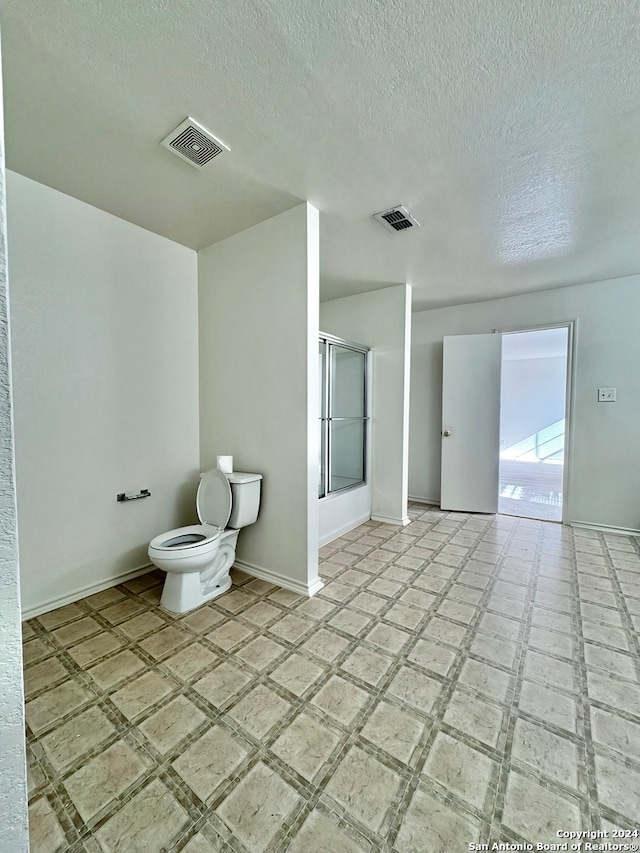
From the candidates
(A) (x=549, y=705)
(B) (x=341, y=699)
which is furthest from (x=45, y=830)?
(A) (x=549, y=705)

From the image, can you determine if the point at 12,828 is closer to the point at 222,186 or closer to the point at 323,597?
the point at 323,597

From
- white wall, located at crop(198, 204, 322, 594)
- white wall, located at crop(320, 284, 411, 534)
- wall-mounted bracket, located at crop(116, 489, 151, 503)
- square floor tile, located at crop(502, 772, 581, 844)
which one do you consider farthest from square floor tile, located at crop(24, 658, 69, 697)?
white wall, located at crop(320, 284, 411, 534)

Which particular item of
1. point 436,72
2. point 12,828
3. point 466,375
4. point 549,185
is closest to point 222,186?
point 436,72

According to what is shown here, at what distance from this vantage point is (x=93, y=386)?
7.14 ft

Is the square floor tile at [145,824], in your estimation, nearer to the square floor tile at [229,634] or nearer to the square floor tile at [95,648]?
the square floor tile at [229,634]

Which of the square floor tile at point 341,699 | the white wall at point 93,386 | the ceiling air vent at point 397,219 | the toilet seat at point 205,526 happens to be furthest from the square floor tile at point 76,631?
the ceiling air vent at point 397,219

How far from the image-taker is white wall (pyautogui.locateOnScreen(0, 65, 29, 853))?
0.58m

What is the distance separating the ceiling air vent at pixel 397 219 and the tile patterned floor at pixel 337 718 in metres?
2.43

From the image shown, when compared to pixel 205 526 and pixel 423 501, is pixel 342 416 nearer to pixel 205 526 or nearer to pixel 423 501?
pixel 205 526

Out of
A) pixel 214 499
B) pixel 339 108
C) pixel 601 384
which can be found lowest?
pixel 214 499

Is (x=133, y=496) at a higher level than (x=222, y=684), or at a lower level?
higher

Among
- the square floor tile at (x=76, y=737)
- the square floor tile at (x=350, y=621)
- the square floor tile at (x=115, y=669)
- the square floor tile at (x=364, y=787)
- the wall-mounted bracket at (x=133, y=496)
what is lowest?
the square floor tile at (x=364, y=787)

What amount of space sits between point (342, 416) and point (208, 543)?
186 centimetres

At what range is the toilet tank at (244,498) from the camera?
223cm
